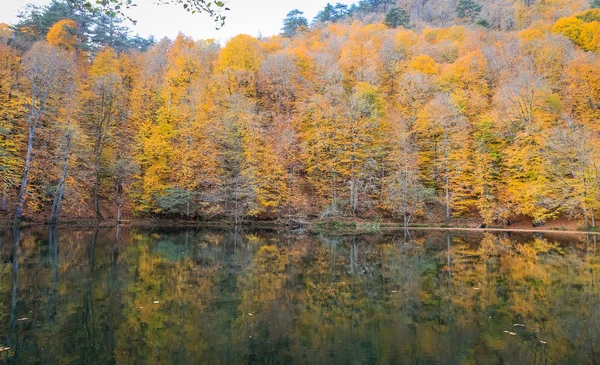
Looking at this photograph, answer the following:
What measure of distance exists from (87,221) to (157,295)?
83.0ft

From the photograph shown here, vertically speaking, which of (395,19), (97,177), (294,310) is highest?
(395,19)

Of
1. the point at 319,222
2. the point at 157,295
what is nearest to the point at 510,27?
the point at 319,222

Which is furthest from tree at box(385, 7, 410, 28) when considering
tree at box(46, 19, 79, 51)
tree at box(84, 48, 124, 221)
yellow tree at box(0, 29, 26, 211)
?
yellow tree at box(0, 29, 26, 211)

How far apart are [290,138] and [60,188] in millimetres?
18769

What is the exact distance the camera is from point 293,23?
85.3 meters

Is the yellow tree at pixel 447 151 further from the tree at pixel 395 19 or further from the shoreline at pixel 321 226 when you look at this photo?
the tree at pixel 395 19

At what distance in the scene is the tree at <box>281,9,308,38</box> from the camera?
83856 mm

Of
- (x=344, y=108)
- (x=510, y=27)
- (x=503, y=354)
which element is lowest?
(x=503, y=354)

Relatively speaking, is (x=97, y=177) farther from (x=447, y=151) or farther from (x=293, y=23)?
(x=293, y=23)

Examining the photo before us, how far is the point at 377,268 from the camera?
1208cm

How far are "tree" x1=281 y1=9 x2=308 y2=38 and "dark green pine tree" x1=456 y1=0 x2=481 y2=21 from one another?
108 feet

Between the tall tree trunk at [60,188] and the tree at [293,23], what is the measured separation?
6328 centimetres

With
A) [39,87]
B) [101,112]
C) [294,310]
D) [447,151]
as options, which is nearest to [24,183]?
[39,87]

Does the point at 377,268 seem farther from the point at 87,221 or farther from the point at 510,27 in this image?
the point at 510,27
